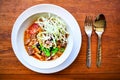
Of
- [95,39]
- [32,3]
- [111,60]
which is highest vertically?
[32,3]

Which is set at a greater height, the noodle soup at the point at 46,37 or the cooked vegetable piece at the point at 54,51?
the noodle soup at the point at 46,37

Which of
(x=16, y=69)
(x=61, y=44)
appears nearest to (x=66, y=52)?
(x=61, y=44)

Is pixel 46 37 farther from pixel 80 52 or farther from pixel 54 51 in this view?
pixel 80 52

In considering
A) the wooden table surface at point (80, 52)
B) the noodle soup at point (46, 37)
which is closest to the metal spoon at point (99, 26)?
the wooden table surface at point (80, 52)

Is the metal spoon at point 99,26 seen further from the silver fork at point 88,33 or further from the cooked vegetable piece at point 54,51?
the cooked vegetable piece at point 54,51

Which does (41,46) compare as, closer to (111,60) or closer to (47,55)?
(47,55)

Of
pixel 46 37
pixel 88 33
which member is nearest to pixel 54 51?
pixel 46 37
